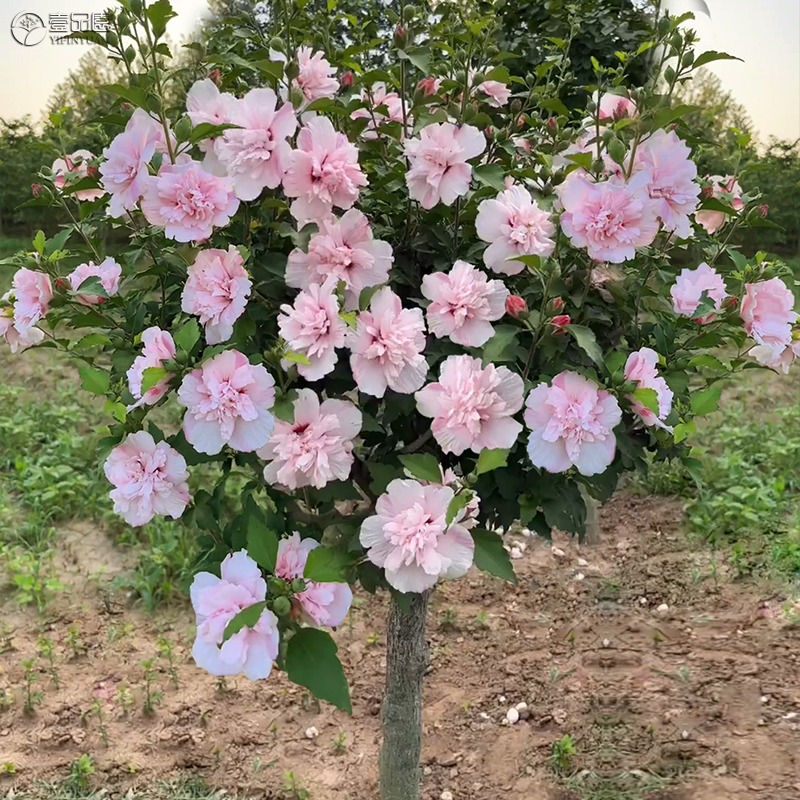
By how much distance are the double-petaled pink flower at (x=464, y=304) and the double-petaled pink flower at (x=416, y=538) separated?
0.69ft

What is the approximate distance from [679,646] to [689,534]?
746 mm

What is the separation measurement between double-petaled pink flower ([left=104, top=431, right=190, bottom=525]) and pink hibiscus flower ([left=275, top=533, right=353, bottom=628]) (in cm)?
17

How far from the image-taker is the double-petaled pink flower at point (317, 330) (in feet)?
3.18

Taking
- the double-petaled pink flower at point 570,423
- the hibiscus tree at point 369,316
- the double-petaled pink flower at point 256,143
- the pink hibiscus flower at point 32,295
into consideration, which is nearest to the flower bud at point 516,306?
the hibiscus tree at point 369,316

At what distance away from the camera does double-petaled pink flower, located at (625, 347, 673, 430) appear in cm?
102

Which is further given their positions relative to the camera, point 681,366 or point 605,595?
point 605,595

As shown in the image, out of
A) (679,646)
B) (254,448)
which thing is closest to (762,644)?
(679,646)

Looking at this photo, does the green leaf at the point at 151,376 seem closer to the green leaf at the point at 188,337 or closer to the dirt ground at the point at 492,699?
the green leaf at the point at 188,337

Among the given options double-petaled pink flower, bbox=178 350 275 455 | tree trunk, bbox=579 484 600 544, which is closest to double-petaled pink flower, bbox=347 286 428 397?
double-petaled pink flower, bbox=178 350 275 455

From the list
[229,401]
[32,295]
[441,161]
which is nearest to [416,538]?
[229,401]

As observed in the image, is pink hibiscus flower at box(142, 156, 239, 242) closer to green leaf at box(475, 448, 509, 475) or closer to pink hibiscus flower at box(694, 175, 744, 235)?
green leaf at box(475, 448, 509, 475)

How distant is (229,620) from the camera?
2.97 ft

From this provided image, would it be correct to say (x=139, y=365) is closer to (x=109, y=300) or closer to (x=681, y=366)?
(x=109, y=300)

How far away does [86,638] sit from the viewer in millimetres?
2621
